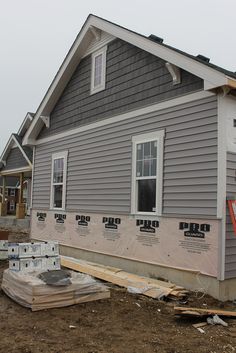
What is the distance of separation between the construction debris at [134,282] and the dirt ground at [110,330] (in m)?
0.35

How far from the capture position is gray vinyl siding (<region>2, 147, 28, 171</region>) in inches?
989

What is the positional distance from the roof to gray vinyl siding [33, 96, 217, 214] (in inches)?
20.7

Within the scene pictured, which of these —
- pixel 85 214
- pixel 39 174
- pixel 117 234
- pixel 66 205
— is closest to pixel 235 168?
pixel 117 234

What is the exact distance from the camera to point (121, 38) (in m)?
9.91

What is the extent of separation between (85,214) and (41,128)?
445cm

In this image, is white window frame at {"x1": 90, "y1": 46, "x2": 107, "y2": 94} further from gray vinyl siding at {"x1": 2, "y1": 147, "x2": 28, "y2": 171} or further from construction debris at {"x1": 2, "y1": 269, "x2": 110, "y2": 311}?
gray vinyl siding at {"x1": 2, "y1": 147, "x2": 28, "y2": 171}

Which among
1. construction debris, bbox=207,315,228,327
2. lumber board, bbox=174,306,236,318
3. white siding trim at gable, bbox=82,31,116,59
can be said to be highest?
white siding trim at gable, bbox=82,31,116,59

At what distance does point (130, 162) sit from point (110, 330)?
15.7 feet

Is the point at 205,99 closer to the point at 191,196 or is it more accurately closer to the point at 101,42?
the point at 191,196

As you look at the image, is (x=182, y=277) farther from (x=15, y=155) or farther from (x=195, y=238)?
(x=15, y=155)

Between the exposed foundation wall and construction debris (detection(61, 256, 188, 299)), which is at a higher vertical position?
the exposed foundation wall

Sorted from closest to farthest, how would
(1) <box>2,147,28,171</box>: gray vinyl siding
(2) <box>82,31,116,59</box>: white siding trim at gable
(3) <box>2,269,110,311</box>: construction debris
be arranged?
1. (3) <box>2,269,110,311</box>: construction debris
2. (2) <box>82,31,116,59</box>: white siding trim at gable
3. (1) <box>2,147,28,171</box>: gray vinyl siding

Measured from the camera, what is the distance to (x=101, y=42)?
438 inches

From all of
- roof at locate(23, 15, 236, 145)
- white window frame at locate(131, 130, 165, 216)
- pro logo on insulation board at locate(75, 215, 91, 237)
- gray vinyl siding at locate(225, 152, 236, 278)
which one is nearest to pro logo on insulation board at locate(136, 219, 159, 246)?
white window frame at locate(131, 130, 165, 216)
